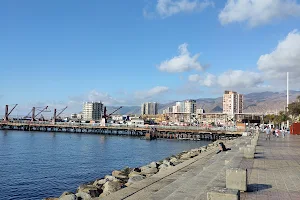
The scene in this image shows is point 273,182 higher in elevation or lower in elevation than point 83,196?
higher

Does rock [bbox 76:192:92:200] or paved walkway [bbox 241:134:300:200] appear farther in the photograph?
rock [bbox 76:192:92:200]

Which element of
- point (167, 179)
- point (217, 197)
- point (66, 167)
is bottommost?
point (66, 167)

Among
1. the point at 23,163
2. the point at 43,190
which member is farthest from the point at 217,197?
the point at 23,163

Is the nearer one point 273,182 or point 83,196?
point 273,182

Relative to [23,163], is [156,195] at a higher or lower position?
higher

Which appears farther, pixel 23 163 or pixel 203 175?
pixel 23 163

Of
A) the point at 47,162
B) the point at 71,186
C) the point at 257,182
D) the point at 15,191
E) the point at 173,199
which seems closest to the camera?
the point at 173,199

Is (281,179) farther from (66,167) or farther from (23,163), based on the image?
(23,163)

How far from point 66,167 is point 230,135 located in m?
54.8

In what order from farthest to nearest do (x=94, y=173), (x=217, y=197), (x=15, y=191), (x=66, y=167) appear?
(x=66, y=167) < (x=94, y=173) < (x=15, y=191) < (x=217, y=197)

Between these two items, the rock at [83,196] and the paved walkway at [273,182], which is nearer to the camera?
the paved walkway at [273,182]

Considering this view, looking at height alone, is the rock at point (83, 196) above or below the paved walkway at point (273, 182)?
below

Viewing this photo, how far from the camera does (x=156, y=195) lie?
828 centimetres

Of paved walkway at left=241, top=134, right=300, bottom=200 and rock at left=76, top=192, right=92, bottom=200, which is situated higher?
paved walkway at left=241, top=134, right=300, bottom=200
